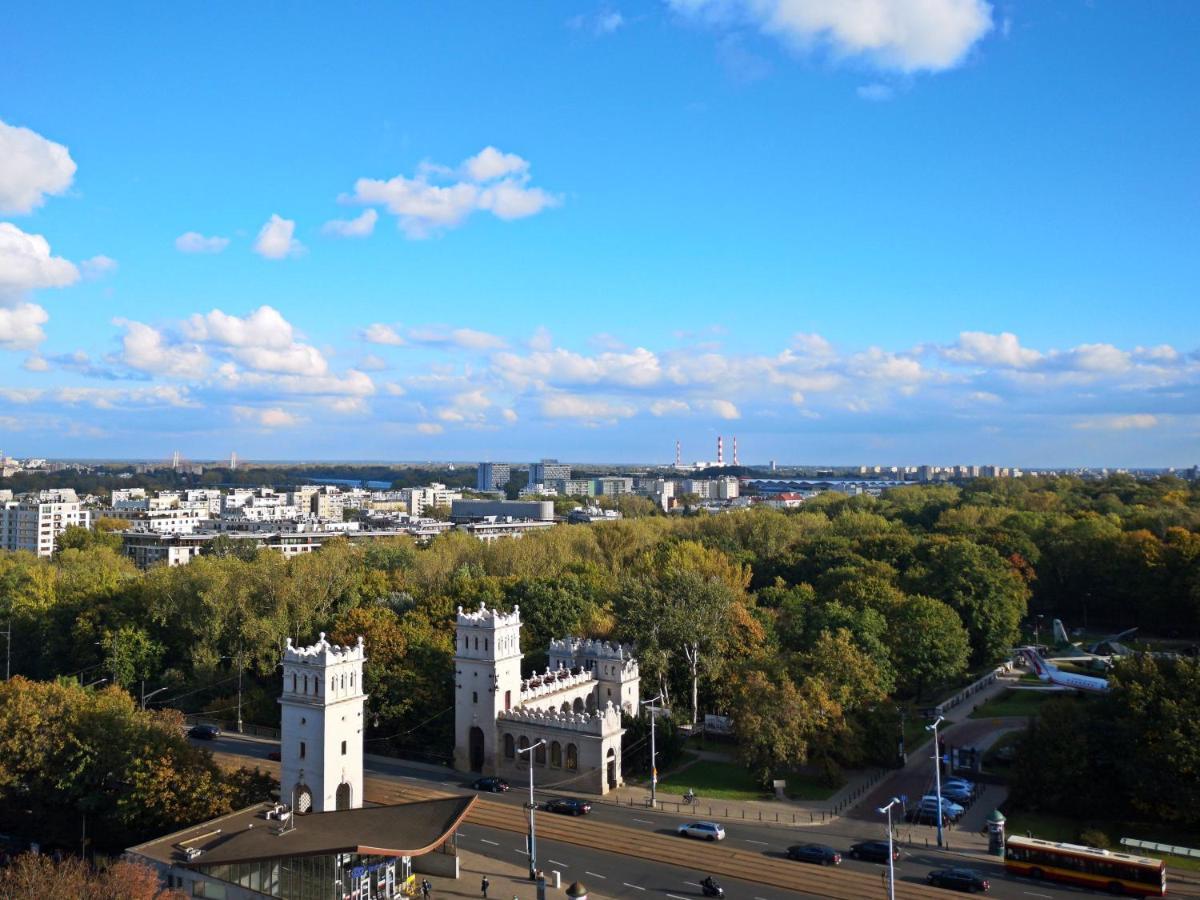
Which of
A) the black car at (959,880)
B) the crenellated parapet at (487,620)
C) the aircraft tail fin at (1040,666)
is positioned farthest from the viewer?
the aircraft tail fin at (1040,666)

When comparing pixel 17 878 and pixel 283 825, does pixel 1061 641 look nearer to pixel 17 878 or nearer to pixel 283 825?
pixel 283 825

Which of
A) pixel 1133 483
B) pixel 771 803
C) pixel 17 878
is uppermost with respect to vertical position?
pixel 1133 483

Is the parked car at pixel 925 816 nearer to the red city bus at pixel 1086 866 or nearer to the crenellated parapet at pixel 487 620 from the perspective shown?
the red city bus at pixel 1086 866

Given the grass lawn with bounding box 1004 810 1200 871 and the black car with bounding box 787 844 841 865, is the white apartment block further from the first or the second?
the grass lawn with bounding box 1004 810 1200 871

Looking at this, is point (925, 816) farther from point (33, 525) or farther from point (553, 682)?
point (33, 525)

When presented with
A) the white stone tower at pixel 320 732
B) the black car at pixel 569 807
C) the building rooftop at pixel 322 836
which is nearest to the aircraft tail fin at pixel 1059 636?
the black car at pixel 569 807

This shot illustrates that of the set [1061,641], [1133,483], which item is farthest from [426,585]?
[1133,483]

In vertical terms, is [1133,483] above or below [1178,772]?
above

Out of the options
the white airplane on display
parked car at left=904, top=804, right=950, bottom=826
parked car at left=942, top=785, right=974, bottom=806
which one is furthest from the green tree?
parked car at left=904, top=804, right=950, bottom=826
